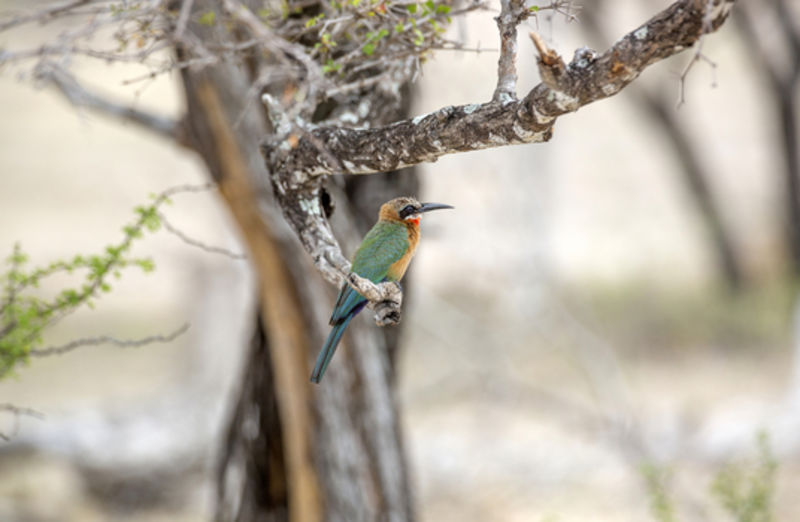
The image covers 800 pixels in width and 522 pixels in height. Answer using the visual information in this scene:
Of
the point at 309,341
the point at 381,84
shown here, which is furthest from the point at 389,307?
the point at 309,341

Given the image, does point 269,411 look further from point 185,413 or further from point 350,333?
point 185,413

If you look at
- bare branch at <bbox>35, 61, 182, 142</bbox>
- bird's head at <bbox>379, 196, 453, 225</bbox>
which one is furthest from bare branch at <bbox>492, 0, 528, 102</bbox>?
bare branch at <bbox>35, 61, 182, 142</bbox>

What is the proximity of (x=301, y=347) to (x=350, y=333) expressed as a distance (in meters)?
0.27

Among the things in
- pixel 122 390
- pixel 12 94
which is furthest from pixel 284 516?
pixel 12 94

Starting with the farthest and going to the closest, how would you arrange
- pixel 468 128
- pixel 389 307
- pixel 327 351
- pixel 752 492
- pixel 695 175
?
pixel 695 175
pixel 752 492
pixel 327 351
pixel 389 307
pixel 468 128

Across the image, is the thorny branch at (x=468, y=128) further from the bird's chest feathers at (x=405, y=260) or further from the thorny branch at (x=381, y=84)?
the bird's chest feathers at (x=405, y=260)

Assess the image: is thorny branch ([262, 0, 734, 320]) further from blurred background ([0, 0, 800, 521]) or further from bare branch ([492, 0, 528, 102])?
blurred background ([0, 0, 800, 521])

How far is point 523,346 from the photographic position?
1205 cm

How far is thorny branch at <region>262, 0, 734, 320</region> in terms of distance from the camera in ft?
5.71

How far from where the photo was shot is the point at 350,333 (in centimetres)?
421

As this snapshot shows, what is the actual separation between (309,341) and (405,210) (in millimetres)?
1759

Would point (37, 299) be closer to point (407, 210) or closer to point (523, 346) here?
point (407, 210)

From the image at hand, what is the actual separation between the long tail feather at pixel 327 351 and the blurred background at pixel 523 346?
1.25m

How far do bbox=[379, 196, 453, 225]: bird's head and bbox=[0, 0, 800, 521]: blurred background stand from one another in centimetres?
88
